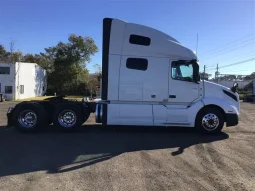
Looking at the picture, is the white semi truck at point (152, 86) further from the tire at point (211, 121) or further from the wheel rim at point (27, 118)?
the wheel rim at point (27, 118)

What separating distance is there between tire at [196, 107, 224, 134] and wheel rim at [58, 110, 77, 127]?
4.36 m

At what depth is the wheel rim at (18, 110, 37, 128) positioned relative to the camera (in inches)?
461

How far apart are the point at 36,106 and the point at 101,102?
2330 millimetres

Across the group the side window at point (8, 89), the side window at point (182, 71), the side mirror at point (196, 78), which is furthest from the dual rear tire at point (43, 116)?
the side window at point (8, 89)

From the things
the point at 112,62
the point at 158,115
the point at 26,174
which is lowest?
the point at 26,174

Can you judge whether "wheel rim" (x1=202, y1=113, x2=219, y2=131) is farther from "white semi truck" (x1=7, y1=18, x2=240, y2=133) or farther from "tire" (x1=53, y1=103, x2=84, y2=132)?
Answer: "tire" (x1=53, y1=103, x2=84, y2=132)

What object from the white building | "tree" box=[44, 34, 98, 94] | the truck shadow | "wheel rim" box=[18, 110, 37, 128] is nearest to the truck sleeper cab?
the truck shadow

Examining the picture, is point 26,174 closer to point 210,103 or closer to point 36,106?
point 36,106

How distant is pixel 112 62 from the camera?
37.6ft

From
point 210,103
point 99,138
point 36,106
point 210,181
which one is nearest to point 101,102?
point 99,138

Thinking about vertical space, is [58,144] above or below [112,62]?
→ below

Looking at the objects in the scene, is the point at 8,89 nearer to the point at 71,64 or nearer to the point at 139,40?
the point at 71,64

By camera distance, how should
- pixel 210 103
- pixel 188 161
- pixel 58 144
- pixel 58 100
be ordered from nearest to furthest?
1. pixel 188 161
2. pixel 58 144
3. pixel 210 103
4. pixel 58 100

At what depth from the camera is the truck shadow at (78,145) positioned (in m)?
7.12
